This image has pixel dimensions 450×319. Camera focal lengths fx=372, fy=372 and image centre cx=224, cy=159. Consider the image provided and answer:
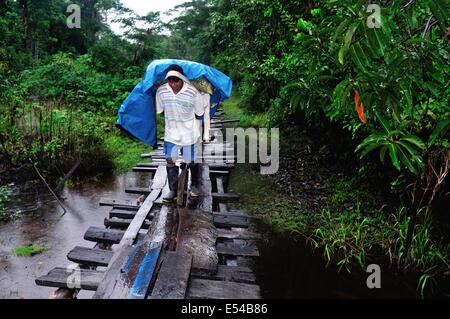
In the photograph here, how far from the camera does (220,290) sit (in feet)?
9.38

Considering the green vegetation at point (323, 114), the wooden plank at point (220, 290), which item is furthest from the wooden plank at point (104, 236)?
the green vegetation at point (323, 114)

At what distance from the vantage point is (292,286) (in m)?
4.32

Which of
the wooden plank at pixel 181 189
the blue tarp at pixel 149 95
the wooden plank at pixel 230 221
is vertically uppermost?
the blue tarp at pixel 149 95

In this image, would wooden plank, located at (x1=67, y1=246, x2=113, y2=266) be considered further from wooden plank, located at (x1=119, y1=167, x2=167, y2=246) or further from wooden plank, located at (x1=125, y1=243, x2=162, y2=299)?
wooden plank, located at (x1=125, y1=243, x2=162, y2=299)

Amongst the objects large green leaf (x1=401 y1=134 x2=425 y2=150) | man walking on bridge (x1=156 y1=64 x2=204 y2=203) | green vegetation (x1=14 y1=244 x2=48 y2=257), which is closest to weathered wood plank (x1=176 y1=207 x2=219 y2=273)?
man walking on bridge (x1=156 y1=64 x2=204 y2=203)

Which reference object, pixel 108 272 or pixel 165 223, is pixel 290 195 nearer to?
pixel 165 223

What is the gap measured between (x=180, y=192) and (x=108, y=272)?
1.67 meters

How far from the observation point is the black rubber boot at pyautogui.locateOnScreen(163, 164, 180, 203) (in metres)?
4.57

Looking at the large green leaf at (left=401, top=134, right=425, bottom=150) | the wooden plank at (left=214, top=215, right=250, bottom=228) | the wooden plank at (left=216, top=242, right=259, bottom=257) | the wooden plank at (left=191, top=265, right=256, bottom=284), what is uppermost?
the large green leaf at (left=401, top=134, right=425, bottom=150)

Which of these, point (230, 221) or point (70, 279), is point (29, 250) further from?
point (230, 221)

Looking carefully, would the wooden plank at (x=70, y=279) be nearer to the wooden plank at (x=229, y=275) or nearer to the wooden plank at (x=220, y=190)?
the wooden plank at (x=229, y=275)

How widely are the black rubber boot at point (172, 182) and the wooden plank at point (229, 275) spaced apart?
1509 mm

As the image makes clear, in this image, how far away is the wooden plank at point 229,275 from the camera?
314cm

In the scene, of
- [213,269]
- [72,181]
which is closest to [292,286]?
[213,269]
